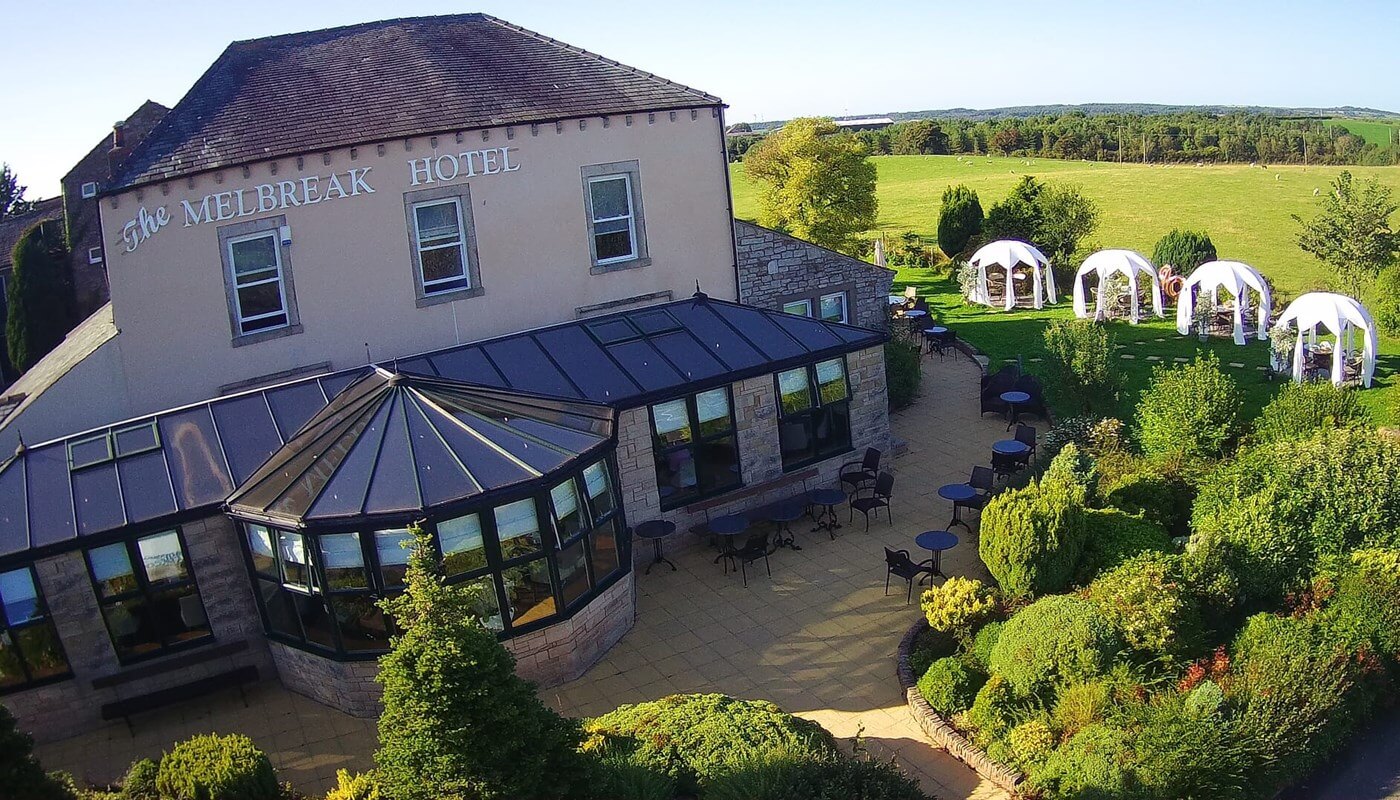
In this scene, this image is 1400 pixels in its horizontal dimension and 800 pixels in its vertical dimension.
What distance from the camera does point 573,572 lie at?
42.0 feet

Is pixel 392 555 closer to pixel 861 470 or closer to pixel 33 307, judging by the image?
pixel 861 470

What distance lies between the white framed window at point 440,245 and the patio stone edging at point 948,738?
385 inches

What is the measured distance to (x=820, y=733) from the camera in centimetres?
1016

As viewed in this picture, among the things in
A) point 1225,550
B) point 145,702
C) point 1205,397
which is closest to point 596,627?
point 145,702

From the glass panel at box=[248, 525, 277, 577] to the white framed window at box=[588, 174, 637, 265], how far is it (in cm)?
815

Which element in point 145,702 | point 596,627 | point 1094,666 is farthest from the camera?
point 596,627

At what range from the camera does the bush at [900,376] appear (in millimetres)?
21672

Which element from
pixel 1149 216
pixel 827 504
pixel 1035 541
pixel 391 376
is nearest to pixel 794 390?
pixel 827 504

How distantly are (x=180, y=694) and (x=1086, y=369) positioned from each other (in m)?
15.2

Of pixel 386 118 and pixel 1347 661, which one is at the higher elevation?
pixel 386 118

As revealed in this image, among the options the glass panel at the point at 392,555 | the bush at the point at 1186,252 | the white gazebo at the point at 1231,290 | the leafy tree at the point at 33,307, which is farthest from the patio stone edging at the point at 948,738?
the leafy tree at the point at 33,307

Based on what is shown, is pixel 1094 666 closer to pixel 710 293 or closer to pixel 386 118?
pixel 710 293

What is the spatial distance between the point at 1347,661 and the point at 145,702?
45.1ft

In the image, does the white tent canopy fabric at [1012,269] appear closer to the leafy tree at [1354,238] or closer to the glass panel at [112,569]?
the leafy tree at [1354,238]
